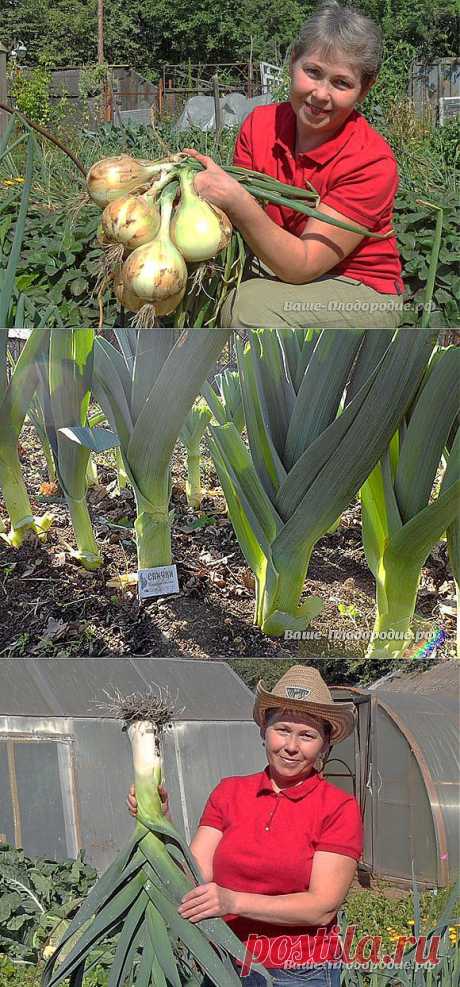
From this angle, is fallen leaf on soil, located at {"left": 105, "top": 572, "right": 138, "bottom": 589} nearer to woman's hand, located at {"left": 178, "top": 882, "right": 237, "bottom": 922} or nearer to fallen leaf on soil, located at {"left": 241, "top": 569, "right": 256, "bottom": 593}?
fallen leaf on soil, located at {"left": 241, "top": 569, "right": 256, "bottom": 593}

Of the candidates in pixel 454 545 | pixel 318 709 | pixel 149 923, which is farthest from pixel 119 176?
pixel 149 923

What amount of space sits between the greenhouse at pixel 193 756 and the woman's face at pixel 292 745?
4cm

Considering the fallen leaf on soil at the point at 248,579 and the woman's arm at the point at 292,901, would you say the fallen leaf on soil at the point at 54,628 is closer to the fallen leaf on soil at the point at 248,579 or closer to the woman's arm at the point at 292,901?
the fallen leaf on soil at the point at 248,579

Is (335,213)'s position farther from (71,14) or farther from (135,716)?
(135,716)

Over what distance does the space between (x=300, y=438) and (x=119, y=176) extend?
1.59 ft

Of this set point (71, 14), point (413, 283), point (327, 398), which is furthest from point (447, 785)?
point (71, 14)

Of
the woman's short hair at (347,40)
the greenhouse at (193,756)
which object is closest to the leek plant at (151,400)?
the greenhouse at (193,756)

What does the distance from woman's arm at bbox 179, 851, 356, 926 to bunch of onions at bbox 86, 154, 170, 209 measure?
3.36ft

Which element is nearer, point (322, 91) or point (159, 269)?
point (159, 269)

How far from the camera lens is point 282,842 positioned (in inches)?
52.6

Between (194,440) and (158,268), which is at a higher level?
(158,268)

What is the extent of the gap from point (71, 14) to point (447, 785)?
157 centimetres

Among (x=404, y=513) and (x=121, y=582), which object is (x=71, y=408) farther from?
(x=404, y=513)

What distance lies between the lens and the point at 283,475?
136 cm
